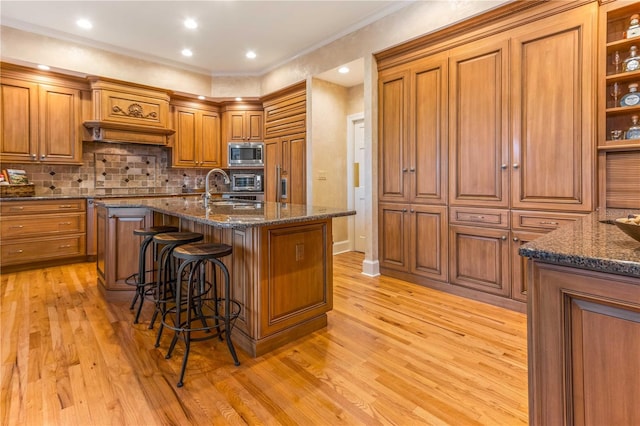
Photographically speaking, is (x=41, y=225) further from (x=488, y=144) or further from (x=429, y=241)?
(x=488, y=144)

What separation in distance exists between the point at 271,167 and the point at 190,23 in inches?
92.1

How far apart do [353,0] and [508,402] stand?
376 centimetres

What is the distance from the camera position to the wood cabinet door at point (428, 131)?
130 inches

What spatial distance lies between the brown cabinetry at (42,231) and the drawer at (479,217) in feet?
15.7

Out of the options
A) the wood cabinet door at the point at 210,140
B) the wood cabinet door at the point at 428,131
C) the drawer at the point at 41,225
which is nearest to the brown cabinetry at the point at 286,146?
the wood cabinet door at the point at 210,140

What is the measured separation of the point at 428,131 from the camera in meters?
3.42

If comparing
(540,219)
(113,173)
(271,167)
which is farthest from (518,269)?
(113,173)

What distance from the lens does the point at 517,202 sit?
2.82 metres

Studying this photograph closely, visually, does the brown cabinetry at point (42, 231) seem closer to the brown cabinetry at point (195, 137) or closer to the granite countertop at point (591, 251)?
the brown cabinetry at point (195, 137)

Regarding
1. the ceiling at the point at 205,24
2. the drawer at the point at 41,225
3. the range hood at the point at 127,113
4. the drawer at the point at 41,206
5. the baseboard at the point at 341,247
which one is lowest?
the baseboard at the point at 341,247

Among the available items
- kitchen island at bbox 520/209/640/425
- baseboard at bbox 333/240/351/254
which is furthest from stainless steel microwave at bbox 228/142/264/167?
kitchen island at bbox 520/209/640/425

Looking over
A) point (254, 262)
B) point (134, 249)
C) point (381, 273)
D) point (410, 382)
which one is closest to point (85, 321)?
point (134, 249)

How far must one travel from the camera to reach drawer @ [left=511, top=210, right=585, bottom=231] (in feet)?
8.41

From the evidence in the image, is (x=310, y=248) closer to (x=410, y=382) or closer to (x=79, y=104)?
(x=410, y=382)
